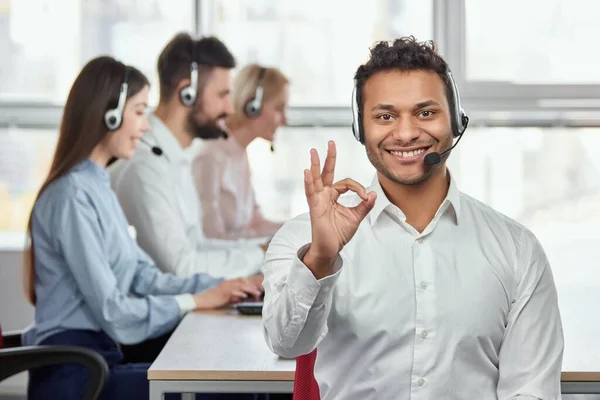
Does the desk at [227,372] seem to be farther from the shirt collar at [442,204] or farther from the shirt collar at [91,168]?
the shirt collar at [91,168]

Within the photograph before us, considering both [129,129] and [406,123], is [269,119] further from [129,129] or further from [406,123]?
[406,123]

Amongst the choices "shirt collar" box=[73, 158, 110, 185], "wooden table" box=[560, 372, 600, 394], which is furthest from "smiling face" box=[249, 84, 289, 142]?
"wooden table" box=[560, 372, 600, 394]

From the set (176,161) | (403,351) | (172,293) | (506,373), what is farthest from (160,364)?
(176,161)

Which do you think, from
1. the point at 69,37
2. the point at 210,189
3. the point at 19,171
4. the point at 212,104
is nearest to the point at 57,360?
the point at 212,104

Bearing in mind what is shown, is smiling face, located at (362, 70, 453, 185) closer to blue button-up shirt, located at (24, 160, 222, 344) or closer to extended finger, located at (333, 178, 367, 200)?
extended finger, located at (333, 178, 367, 200)

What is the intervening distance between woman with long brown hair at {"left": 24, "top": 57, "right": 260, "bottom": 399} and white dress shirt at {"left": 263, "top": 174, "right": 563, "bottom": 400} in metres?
0.99

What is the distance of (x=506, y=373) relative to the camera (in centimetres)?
163

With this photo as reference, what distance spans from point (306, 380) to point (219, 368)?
0.73 ft

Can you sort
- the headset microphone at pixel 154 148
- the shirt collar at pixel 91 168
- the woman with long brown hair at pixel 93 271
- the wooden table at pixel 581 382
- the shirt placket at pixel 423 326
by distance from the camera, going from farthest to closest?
the headset microphone at pixel 154 148 < the shirt collar at pixel 91 168 < the woman with long brown hair at pixel 93 271 < the wooden table at pixel 581 382 < the shirt placket at pixel 423 326

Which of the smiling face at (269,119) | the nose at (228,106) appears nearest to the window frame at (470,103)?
the smiling face at (269,119)

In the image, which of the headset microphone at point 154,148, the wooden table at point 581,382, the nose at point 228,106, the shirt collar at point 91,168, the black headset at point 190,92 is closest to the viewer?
the wooden table at point 581,382

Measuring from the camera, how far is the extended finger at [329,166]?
1473 millimetres

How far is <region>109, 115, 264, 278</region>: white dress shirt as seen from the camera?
129 inches

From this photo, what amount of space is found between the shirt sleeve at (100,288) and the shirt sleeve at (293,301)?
1.05 metres
